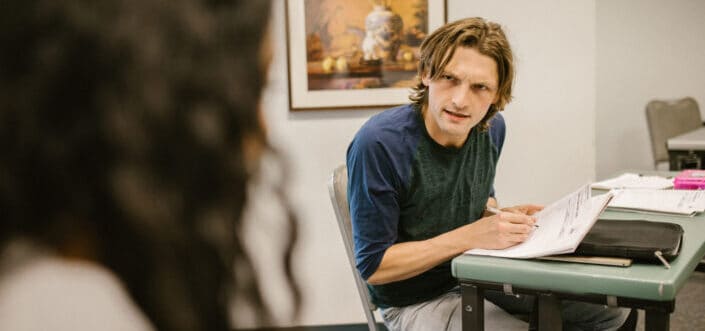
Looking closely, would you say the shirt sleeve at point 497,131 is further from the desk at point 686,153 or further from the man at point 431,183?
the desk at point 686,153

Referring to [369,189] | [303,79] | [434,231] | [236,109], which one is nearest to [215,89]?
[236,109]

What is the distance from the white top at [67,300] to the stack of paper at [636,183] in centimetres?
186

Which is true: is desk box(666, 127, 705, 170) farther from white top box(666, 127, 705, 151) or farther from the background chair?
the background chair

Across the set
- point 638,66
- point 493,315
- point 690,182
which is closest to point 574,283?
point 493,315

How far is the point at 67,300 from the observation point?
0.25 metres

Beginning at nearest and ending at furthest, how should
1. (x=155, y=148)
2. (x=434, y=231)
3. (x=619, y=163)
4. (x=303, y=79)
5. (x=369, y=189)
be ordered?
(x=155, y=148), (x=369, y=189), (x=434, y=231), (x=303, y=79), (x=619, y=163)

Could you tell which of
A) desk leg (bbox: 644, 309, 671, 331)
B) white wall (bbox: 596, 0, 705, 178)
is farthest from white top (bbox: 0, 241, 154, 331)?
white wall (bbox: 596, 0, 705, 178)

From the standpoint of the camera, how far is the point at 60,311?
0.82 ft

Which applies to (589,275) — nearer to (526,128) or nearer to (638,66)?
(526,128)

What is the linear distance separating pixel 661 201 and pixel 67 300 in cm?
170

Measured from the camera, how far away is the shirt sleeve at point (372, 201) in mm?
1429

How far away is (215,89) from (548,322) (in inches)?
42.4

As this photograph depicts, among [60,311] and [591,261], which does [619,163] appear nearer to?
[591,261]

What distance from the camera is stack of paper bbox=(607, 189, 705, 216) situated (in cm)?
158
